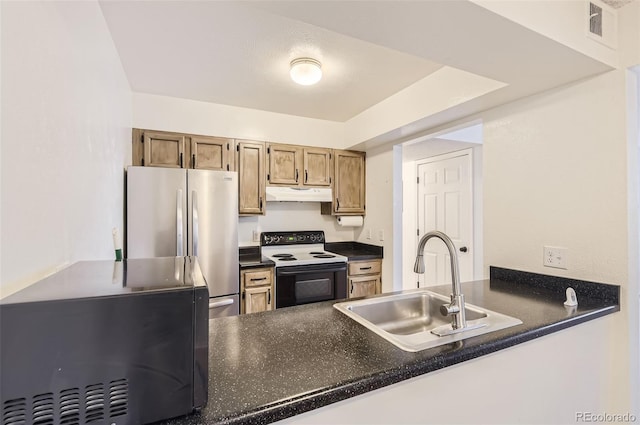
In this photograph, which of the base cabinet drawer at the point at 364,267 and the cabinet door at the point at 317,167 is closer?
the base cabinet drawer at the point at 364,267

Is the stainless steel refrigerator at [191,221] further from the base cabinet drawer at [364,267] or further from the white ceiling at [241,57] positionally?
the base cabinet drawer at [364,267]

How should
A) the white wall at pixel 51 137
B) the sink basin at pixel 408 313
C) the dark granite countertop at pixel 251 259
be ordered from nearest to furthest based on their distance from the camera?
the white wall at pixel 51 137 < the sink basin at pixel 408 313 < the dark granite countertop at pixel 251 259

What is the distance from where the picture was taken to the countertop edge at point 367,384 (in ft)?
2.27

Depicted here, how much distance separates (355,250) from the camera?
370cm

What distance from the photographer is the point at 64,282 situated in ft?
2.25

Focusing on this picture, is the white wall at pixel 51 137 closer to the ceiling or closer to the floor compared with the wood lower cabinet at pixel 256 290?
closer to the ceiling

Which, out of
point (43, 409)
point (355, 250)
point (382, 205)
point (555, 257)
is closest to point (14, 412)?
point (43, 409)

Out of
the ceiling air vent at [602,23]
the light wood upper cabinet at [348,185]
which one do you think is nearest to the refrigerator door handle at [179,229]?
the light wood upper cabinet at [348,185]

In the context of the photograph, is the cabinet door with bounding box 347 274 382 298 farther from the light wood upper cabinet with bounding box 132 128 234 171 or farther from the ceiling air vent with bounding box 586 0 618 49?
the ceiling air vent with bounding box 586 0 618 49

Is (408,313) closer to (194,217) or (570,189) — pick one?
(570,189)

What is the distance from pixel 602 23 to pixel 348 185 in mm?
2381

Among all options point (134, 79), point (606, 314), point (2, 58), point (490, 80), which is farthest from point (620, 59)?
point (134, 79)

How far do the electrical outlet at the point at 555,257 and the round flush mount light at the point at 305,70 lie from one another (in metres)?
1.82

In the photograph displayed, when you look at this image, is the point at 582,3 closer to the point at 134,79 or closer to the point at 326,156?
the point at 326,156
